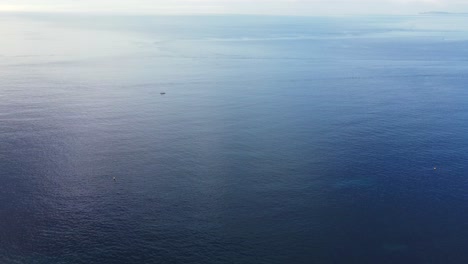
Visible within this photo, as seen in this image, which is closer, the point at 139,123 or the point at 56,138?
the point at 56,138

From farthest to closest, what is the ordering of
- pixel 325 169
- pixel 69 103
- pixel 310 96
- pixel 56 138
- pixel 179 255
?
1. pixel 310 96
2. pixel 69 103
3. pixel 56 138
4. pixel 325 169
5. pixel 179 255

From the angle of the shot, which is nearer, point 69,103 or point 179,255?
point 179,255

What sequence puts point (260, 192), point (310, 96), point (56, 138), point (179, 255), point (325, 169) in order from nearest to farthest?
1. point (179, 255)
2. point (260, 192)
3. point (325, 169)
4. point (56, 138)
5. point (310, 96)

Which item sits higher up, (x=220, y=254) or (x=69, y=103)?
(x=69, y=103)

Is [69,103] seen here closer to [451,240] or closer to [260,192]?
[260,192]

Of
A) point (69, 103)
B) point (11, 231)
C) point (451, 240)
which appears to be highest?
point (69, 103)

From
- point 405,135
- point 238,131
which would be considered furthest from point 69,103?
point 405,135

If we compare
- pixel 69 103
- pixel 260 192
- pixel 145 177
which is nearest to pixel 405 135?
pixel 260 192

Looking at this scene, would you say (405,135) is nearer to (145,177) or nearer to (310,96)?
(310,96)

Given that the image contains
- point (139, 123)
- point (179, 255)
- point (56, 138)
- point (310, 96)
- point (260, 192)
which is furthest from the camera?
point (310, 96)
